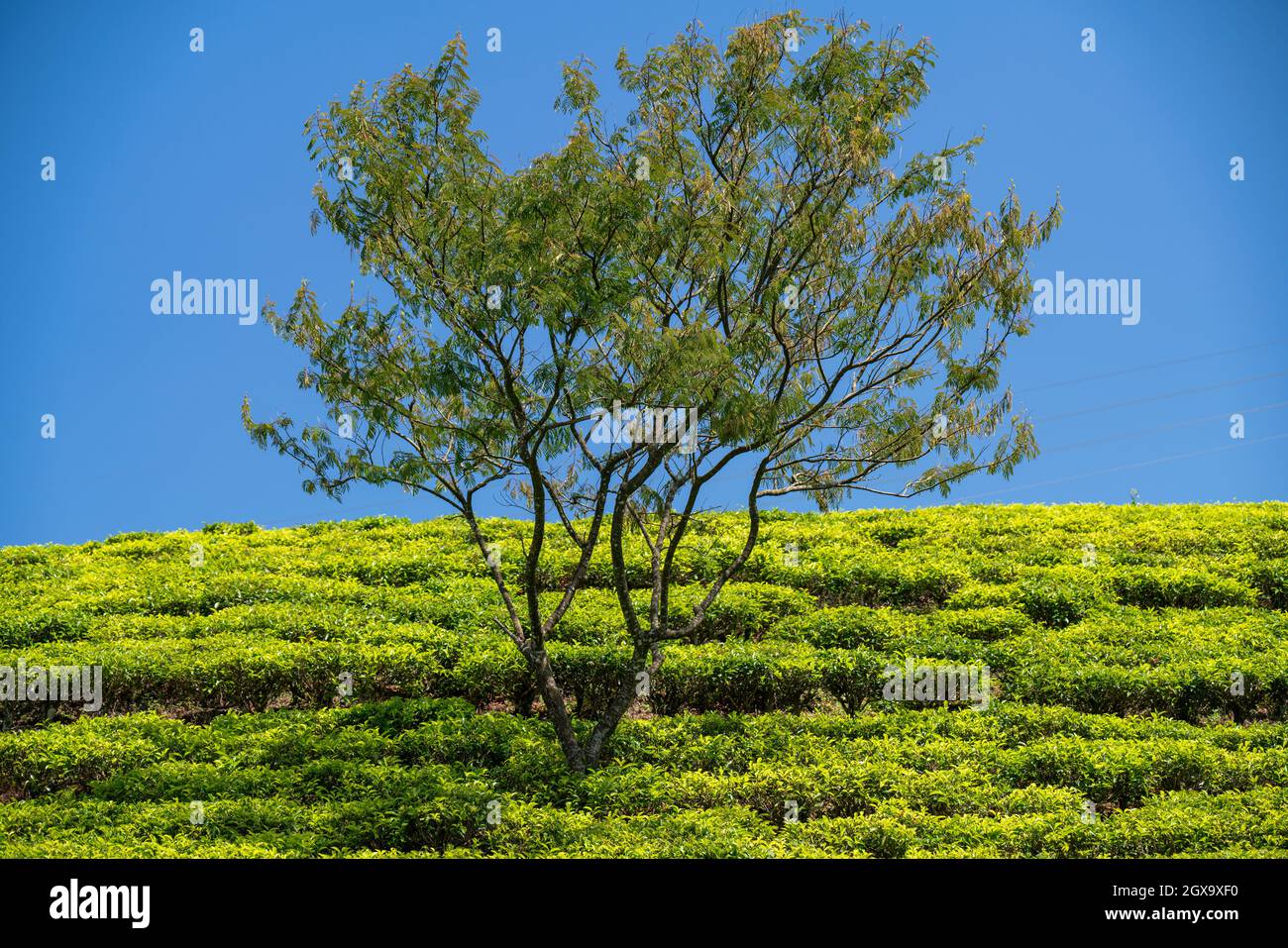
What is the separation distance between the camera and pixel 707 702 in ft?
44.7

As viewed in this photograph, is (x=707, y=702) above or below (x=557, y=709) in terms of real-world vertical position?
below

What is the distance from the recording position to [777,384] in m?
11.6

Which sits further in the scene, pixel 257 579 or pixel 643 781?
pixel 257 579

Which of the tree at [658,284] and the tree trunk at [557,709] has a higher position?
the tree at [658,284]

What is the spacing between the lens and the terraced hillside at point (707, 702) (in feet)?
35.1

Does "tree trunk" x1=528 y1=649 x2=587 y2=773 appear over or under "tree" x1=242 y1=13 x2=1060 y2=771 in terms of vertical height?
under

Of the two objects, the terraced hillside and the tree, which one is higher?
the tree

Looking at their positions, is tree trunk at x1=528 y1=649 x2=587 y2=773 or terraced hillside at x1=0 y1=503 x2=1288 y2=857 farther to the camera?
tree trunk at x1=528 y1=649 x2=587 y2=773

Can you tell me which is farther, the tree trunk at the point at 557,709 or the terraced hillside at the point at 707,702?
the tree trunk at the point at 557,709

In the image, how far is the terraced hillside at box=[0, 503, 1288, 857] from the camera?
35.1 feet

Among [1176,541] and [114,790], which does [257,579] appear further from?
[1176,541]

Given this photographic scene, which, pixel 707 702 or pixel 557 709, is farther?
pixel 707 702
